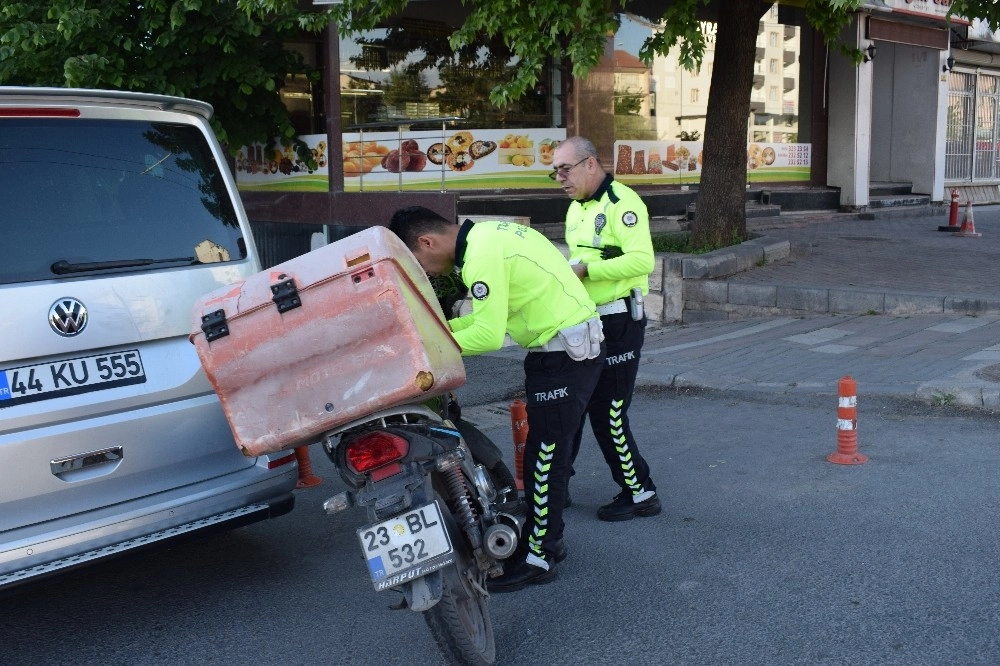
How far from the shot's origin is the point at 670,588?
4.36m

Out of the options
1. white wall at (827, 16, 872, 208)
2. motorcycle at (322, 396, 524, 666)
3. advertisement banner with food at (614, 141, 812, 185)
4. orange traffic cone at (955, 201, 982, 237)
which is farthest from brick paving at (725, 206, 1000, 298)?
motorcycle at (322, 396, 524, 666)

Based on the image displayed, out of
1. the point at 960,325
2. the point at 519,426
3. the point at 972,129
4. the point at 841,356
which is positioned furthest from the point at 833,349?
the point at 972,129

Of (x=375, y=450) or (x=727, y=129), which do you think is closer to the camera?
(x=375, y=450)

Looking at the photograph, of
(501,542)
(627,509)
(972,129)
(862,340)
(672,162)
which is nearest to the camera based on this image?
(501,542)

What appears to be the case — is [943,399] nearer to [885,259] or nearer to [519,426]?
[519,426]

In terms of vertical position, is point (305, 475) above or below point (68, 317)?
below

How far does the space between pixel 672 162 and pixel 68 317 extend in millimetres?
14194

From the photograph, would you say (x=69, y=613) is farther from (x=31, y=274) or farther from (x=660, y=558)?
(x=660, y=558)

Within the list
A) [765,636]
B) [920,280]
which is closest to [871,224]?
[920,280]

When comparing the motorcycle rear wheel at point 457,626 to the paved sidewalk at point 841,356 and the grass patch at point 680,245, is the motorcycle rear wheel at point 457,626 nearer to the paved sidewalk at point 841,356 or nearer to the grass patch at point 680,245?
the paved sidewalk at point 841,356

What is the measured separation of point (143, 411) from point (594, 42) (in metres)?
6.57

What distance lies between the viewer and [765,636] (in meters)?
3.85

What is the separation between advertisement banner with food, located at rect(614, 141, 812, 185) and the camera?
16672 millimetres

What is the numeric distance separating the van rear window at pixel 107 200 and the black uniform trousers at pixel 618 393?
1838 millimetres
